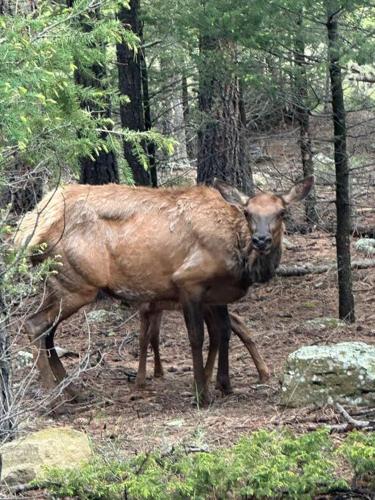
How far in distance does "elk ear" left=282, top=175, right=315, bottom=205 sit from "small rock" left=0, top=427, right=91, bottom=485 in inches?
149

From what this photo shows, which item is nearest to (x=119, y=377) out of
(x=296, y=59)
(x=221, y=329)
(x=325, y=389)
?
(x=221, y=329)

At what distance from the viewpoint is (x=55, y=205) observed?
10.3 metres

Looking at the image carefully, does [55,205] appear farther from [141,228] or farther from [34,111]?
[34,111]

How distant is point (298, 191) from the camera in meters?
10.1

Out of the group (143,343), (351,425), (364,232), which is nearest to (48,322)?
(143,343)

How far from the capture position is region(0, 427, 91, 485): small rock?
674cm

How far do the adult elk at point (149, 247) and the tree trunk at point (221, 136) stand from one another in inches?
140

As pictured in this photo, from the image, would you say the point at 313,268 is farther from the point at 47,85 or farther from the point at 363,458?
the point at 363,458

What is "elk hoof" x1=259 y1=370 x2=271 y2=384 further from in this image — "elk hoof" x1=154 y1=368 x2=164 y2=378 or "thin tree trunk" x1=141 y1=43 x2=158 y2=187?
"thin tree trunk" x1=141 y1=43 x2=158 y2=187

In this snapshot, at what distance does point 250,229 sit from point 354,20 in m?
3.36

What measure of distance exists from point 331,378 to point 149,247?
274cm

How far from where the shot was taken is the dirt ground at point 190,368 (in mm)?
8367

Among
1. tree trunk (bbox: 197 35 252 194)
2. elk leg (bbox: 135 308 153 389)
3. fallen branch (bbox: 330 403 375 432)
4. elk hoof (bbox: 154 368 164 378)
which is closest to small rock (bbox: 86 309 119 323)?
tree trunk (bbox: 197 35 252 194)

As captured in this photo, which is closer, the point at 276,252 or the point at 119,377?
the point at 276,252
